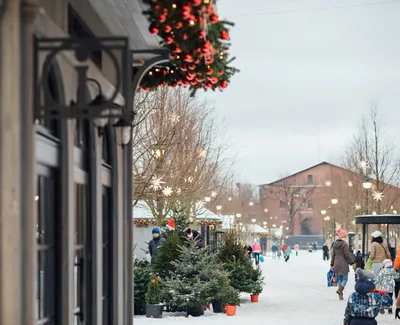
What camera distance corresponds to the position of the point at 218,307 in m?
19.9

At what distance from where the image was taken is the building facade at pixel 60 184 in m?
5.51

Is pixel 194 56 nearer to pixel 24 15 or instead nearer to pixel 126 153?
pixel 24 15

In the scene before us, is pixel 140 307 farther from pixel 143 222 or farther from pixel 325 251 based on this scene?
pixel 325 251

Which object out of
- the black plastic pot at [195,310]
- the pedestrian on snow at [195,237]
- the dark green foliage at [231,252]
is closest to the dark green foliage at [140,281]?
the black plastic pot at [195,310]

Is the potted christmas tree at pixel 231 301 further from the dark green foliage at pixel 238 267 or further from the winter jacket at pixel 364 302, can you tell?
the winter jacket at pixel 364 302

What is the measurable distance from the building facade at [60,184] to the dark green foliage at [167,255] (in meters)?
9.19

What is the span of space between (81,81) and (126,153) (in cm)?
547

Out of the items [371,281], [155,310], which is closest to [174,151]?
[155,310]

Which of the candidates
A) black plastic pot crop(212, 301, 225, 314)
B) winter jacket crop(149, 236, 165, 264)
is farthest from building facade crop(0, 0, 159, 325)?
winter jacket crop(149, 236, 165, 264)

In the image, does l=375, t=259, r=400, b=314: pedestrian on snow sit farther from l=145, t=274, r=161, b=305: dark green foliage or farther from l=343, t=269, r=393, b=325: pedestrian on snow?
l=343, t=269, r=393, b=325: pedestrian on snow

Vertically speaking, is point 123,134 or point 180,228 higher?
point 123,134

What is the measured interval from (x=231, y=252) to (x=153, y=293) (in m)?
4.25

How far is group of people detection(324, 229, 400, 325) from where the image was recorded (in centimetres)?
1264

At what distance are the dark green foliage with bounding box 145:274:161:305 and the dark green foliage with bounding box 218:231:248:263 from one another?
3786 mm
